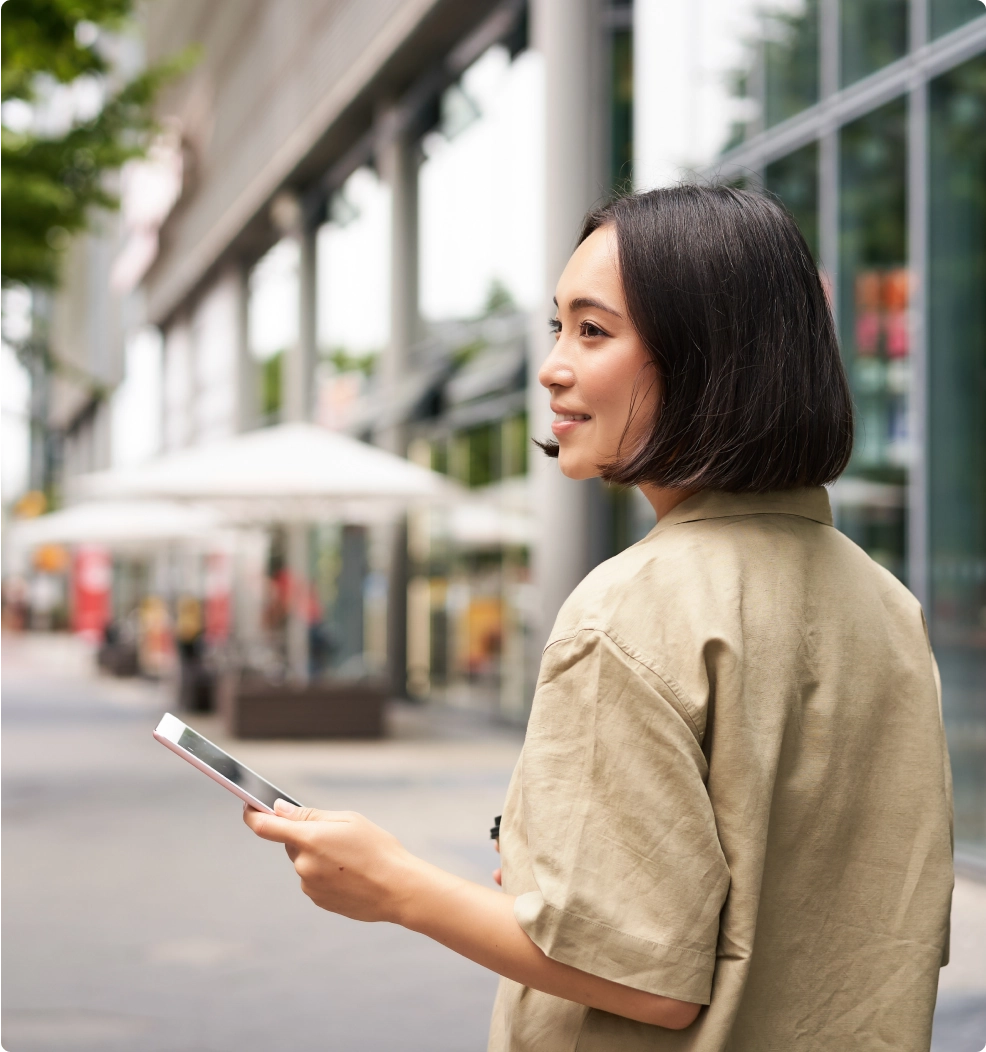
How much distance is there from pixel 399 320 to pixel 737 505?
19044 mm

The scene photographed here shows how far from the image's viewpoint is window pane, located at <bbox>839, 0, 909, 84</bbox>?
28.9ft

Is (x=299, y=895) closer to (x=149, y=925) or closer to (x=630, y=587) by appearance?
(x=149, y=925)

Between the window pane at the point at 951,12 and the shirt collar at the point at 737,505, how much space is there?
292 inches

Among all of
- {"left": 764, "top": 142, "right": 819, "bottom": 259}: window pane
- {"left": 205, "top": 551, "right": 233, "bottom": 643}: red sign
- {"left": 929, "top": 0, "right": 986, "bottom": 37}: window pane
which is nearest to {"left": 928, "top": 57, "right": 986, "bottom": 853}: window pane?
{"left": 929, "top": 0, "right": 986, "bottom": 37}: window pane

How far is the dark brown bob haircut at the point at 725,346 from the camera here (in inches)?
54.2

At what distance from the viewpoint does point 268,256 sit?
2820 cm

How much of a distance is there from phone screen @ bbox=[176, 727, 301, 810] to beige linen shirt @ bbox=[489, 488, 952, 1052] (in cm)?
25

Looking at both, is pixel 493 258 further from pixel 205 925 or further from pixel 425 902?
pixel 425 902

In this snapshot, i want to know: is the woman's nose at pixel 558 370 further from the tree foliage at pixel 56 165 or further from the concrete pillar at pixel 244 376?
the concrete pillar at pixel 244 376

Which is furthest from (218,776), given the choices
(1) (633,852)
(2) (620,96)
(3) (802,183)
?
(2) (620,96)

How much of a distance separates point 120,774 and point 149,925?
5.70 meters

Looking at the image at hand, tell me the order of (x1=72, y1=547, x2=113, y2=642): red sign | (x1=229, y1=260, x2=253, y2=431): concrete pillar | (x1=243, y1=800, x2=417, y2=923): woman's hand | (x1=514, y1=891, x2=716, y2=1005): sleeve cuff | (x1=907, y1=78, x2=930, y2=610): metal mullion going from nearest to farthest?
(x1=514, y1=891, x2=716, y2=1005): sleeve cuff, (x1=243, y1=800, x2=417, y2=923): woman's hand, (x1=907, y1=78, x2=930, y2=610): metal mullion, (x1=229, y1=260, x2=253, y2=431): concrete pillar, (x1=72, y1=547, x2=113, y2=642): red sign

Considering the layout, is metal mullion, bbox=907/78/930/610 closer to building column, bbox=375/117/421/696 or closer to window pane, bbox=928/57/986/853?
Result: window pane, bbox=928/57/986/853

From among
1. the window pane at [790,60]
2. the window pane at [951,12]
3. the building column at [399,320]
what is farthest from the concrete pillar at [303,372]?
the window pane at [951,12]
